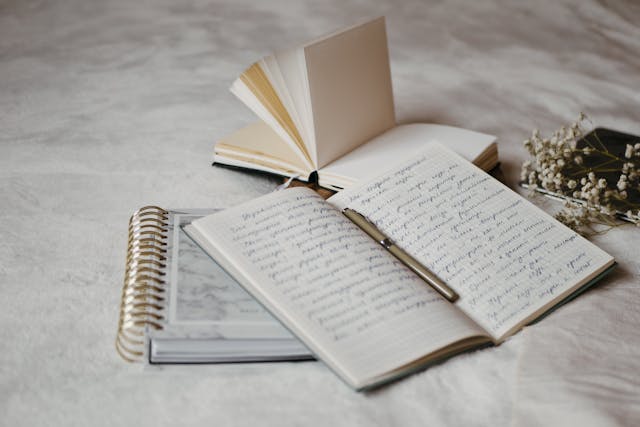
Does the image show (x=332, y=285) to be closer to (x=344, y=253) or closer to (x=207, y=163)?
(x=344, y=253)

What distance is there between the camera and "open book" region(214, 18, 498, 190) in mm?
1035

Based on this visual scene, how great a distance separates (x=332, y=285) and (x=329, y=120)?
36cm

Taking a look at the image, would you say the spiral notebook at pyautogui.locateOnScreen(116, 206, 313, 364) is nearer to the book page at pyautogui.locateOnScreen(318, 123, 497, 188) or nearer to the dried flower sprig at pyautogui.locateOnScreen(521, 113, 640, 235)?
the book page at pyautogui.locateOnScreen(318, 123, 497, 188)

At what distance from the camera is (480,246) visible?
2.91 feet

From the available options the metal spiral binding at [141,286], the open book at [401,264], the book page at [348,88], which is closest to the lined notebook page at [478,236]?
the open book at [401,264]

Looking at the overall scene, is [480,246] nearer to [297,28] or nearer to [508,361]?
[508,361]

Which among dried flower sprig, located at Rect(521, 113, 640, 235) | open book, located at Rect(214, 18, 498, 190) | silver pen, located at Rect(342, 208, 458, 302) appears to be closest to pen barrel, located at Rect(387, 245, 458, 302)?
silver pen, located at Rect(342, 208, 458, 302)

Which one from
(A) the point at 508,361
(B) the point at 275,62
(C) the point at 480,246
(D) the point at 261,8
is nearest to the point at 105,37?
(D) the point at 261,8

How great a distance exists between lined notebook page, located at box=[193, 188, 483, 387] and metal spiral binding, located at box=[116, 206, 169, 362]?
0.06 m

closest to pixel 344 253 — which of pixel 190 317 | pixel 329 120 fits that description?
pixel 190 317

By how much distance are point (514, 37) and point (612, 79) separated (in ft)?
0.94

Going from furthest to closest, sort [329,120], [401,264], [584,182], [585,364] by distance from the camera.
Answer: [329,120] < [584,182] < [401,264] < [585,364]

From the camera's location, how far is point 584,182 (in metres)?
0.95

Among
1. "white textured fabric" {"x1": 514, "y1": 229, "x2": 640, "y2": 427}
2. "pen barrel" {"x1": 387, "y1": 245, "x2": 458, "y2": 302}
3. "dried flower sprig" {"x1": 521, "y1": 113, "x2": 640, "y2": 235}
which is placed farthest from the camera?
"dried flower sprig" {"x1": 521, "y1": 113, "x2": 640, "y2": 235}
